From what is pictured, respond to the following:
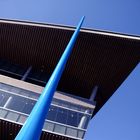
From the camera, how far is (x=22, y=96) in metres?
18.8

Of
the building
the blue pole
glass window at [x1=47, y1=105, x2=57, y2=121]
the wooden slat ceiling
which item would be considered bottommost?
the blue pole

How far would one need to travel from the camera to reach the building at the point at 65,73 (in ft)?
57.4

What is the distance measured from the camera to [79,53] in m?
21.7

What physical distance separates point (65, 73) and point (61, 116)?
227 inches

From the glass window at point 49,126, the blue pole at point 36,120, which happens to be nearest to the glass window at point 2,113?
the glass window at point 49,126

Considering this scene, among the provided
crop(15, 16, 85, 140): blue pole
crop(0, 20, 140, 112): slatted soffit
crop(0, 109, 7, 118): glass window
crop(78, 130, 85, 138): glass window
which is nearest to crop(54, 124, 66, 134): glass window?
crop(78, 130, 85, 138): glass window

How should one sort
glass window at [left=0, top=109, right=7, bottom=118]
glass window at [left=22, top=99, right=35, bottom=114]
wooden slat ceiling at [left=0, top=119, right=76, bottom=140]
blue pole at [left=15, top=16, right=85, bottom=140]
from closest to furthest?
blue pole at [left=15, top=16, right=85, bottom=140], wooden slat ceiling at [left=0, top=119, right=76, bottom=140], glass window at [left=0, top=109, right=7, bottom=118], glass window at [left=22, top=99, right=35, bottom=114]

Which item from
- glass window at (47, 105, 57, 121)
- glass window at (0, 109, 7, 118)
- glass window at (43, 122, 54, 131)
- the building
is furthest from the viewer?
glass window at (47, 105, 57, 121)

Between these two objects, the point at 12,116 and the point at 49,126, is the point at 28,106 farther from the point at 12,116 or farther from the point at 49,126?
the point at 49,126

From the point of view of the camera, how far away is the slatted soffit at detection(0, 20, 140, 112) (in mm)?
20719

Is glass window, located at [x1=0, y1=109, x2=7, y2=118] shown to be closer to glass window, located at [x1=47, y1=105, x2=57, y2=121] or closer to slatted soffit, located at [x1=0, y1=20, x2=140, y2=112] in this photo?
glass window, located at [x1=47, y1=105, x2=57, y2=121]

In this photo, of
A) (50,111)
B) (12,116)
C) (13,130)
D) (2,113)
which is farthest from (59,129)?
(2,113)

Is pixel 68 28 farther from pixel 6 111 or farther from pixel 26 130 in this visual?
pixel 26 130

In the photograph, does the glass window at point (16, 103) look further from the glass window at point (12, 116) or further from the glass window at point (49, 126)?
the glass window at point (49, 126)
